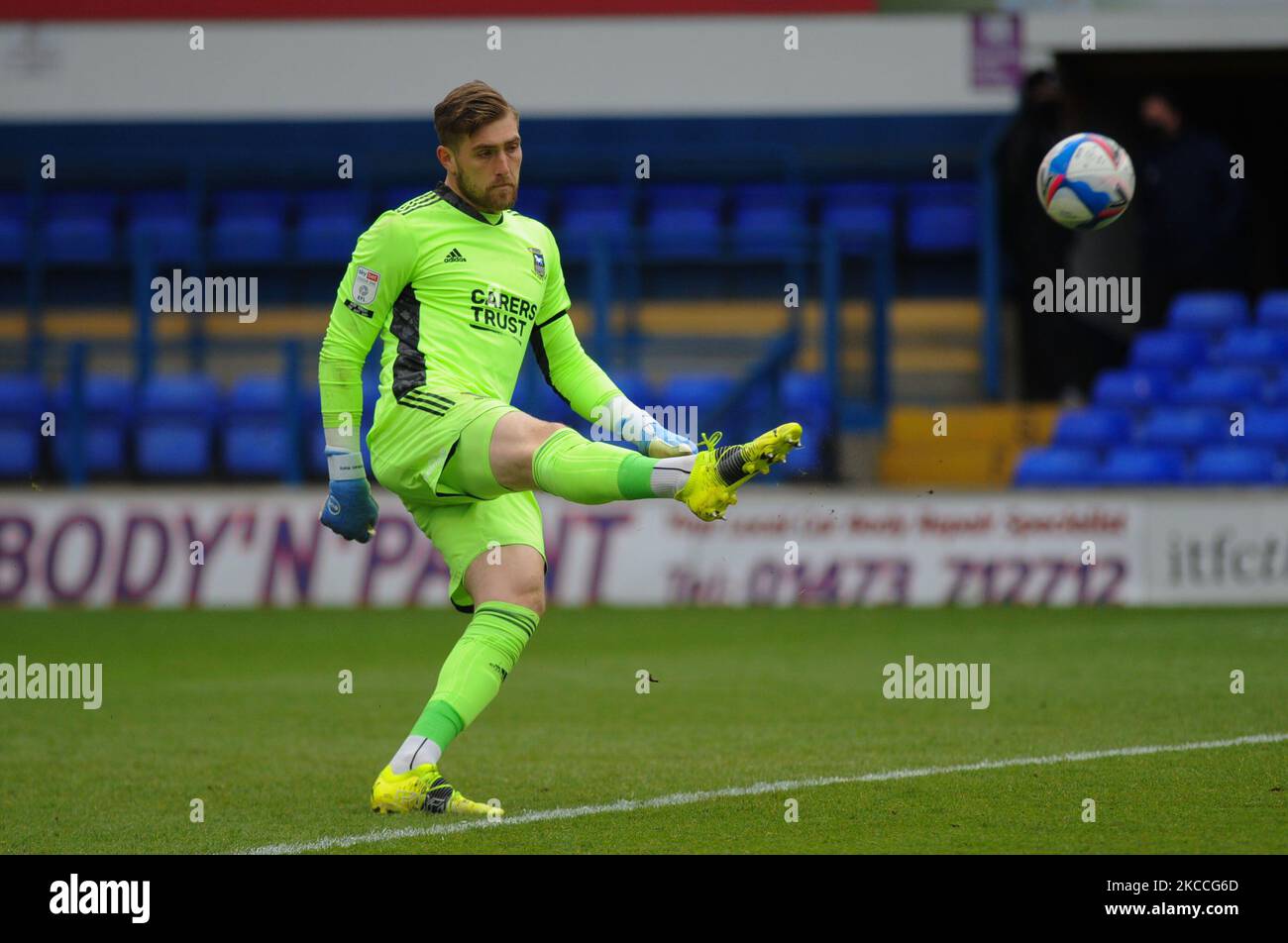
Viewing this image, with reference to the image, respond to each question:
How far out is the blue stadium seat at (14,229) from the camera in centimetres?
1728

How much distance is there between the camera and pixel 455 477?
18.7 ft

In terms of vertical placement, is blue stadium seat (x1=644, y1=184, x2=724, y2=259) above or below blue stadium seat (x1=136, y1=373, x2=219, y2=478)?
above

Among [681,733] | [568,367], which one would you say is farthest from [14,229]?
[568,367]

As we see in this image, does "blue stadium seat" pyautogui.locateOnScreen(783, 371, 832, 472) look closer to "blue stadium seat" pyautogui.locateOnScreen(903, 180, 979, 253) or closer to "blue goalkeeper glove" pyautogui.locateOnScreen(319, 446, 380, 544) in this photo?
"blue stadium seat" pyautogui.locateOnScreen(903, 180, 979, 253)

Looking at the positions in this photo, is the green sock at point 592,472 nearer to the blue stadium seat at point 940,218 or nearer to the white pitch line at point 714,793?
the white pitch line at point 714,793

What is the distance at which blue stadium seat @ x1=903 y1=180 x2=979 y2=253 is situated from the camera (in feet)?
58.6

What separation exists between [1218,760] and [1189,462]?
9156 millimetres

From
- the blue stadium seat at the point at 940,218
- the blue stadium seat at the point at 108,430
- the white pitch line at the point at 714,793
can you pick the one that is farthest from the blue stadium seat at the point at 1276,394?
the blue stadium seat at the point at 108,430

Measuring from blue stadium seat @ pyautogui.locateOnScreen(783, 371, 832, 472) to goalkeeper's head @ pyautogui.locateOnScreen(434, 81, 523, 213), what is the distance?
8.28 m

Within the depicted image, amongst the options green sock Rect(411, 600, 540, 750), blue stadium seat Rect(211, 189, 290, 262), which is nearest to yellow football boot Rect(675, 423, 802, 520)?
green sock Rect(411, 600, 540, 750)

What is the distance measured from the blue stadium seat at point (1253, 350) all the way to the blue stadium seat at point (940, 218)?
286cm
